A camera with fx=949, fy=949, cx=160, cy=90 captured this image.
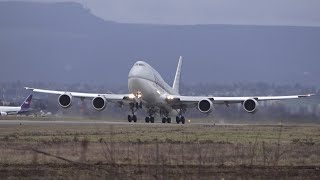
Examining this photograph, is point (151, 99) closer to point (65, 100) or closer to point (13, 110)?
point (65, 100)

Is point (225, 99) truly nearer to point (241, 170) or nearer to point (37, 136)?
point (37, 136)

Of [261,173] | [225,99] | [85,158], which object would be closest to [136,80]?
[225,99]

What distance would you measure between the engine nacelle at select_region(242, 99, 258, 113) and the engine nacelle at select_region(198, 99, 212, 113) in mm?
3328

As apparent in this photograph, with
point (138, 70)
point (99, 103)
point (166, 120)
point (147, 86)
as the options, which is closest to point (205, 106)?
point (166, 120)

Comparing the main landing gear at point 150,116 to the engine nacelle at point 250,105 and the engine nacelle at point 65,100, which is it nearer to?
the engine nacelle at point 65,100

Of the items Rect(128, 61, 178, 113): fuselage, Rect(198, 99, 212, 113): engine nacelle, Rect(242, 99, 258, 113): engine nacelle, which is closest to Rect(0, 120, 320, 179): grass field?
Rect(128, 61, 178, 113): fuselage

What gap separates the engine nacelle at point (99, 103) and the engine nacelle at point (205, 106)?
9004 millimetres

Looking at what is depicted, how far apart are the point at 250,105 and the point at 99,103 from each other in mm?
14075

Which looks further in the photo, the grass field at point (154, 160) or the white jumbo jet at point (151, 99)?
the white jumbo jet at point (151, 99)

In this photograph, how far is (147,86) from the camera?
280ft

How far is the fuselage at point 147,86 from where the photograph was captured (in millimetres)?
85250

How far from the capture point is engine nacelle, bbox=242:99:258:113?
87750mm

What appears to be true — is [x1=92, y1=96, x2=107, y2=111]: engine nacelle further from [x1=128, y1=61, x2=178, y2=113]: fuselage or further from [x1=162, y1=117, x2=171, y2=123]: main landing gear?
[x1=162, y1=117, x2=171, y2=123]: main landing gear

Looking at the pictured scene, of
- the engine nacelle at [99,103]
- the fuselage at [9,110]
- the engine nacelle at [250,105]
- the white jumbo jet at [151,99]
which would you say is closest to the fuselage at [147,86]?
the white jumbo jet at [151,99]
